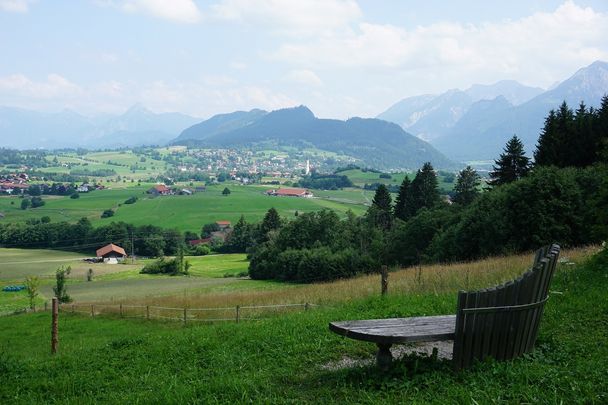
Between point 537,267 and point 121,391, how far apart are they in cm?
624

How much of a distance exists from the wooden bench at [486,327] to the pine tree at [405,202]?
221 feet

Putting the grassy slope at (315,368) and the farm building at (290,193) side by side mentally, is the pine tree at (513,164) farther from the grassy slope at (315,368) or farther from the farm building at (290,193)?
the farm building at (290,193)

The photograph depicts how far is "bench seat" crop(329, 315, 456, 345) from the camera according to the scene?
21.6 feet

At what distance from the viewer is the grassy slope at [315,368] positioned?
613cm

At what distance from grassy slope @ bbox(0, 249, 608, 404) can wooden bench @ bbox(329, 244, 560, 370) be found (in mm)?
210

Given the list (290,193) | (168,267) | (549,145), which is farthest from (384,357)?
(290,193)

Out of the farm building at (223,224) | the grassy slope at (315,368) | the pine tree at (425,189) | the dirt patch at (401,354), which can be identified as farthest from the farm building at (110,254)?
the dirt patch at (401,354)

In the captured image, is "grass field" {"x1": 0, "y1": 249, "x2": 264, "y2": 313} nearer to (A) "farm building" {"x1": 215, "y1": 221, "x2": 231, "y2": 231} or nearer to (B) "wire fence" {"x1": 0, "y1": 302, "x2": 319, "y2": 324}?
(B) "wire fence" {"x1": 0, "y1": 302, "x2": 319, "y2": 324}

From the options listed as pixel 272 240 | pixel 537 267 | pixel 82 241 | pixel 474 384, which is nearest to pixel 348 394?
pixel 474 384

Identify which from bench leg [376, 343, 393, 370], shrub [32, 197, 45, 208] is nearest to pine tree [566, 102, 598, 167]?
bench leg [376, 343, 393, 370]

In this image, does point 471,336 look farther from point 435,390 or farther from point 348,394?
point 348,394

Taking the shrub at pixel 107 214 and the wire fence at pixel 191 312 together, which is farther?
the shrub at pixel 107 214

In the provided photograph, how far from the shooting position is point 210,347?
9.69m

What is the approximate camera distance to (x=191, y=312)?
23.5 m
